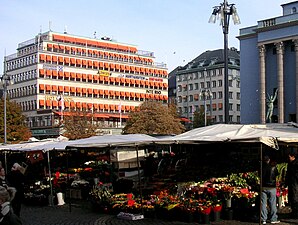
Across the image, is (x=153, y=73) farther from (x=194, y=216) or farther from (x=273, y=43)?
(x=194, y=216)

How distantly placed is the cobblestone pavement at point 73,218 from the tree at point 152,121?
4669cm

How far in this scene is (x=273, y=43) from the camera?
239ft

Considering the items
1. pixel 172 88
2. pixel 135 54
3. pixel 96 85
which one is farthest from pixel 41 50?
pixel 172 88

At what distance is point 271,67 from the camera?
Answer: 7488 centimetres

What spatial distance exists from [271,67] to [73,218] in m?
62.9

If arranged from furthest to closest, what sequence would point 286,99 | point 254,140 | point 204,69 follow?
1. point 204,69
2. point 286,99
3. point 254,140

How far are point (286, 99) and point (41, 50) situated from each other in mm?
40308

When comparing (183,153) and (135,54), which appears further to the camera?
(135,54)

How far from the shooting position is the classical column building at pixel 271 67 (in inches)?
2813

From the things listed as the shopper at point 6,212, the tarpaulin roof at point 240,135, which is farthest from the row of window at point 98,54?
the shopper at point 6,212

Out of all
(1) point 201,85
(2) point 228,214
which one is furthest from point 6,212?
(1) point 201,85

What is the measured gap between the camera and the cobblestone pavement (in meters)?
14.4

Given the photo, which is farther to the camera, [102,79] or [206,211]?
[102,79]

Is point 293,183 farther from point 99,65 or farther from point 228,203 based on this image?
point 99,65
